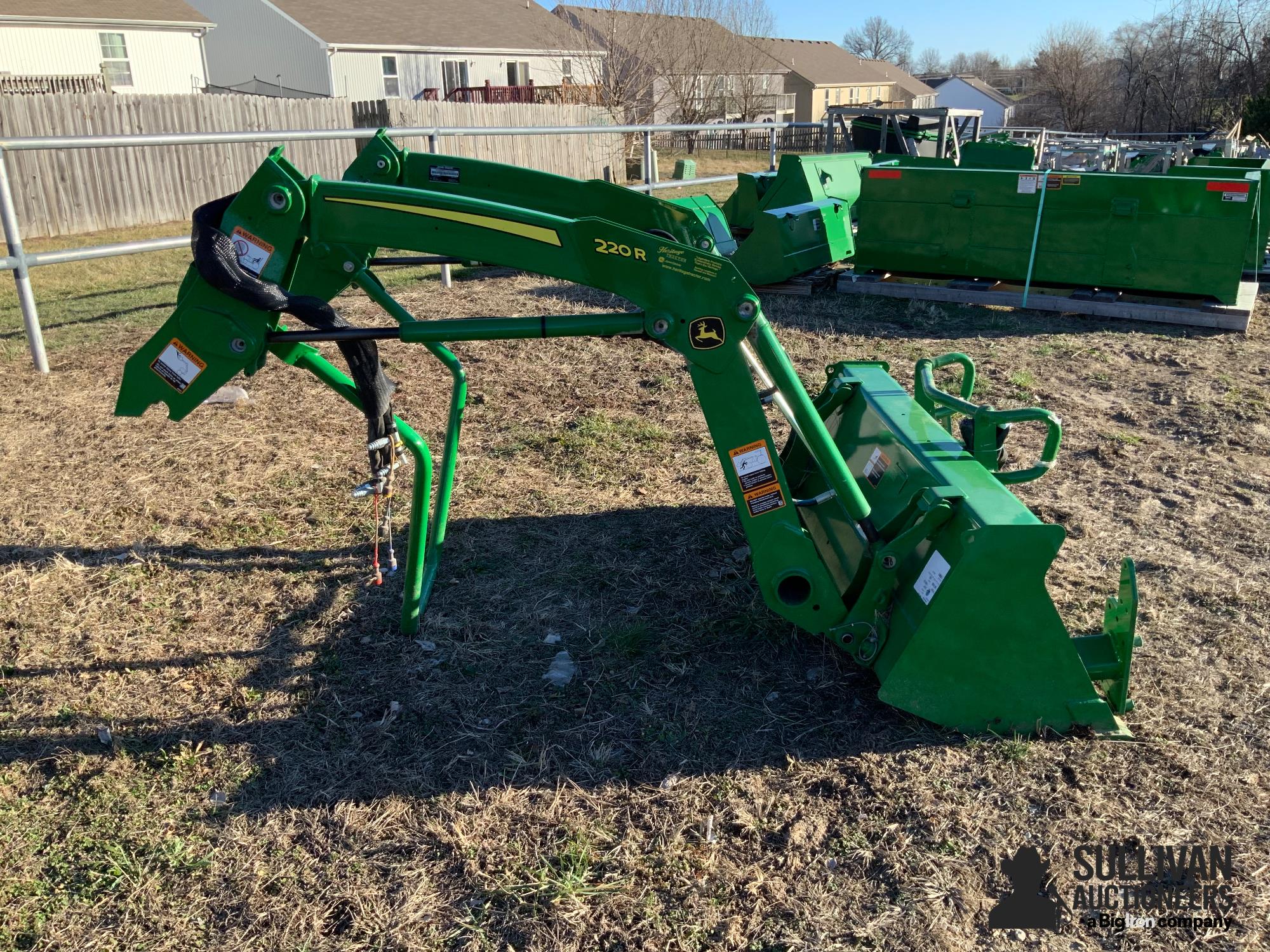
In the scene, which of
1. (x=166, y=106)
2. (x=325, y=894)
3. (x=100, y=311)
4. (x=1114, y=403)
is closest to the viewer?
(x=325, y=894)

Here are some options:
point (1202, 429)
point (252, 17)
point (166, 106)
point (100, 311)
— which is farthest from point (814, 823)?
point (252, 17)

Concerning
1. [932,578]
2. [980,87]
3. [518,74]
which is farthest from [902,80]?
[932,578]

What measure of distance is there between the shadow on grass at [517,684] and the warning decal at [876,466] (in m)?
0.70

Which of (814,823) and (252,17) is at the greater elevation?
(252,17)

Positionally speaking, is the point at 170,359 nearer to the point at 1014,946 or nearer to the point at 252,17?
the point at 1014,946

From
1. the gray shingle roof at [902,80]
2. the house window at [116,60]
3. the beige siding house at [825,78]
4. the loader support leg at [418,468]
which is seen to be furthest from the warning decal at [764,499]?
→ the gray shingle roof at [902,80]

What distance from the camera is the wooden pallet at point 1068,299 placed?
27.9ft

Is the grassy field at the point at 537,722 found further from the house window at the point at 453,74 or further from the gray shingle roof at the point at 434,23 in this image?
the house window at the point at 453,74

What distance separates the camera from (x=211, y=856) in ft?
9.02

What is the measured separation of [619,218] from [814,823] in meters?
2.19

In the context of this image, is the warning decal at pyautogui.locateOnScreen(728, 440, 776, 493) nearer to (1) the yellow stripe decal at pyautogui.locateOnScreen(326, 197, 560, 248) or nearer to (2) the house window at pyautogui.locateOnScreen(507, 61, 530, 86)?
(1) the yellow stripe decal at pyautogui.locateOnScreen(326, 197, 560, 248)

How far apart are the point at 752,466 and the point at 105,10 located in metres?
29.7

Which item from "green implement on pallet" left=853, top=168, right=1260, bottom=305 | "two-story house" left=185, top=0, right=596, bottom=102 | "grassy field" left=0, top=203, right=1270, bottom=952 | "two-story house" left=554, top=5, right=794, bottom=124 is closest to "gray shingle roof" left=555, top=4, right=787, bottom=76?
"two-story house" left=554, top=5, right=794, bottom=124

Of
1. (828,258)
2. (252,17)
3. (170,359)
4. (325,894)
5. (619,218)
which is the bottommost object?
(325,894)
